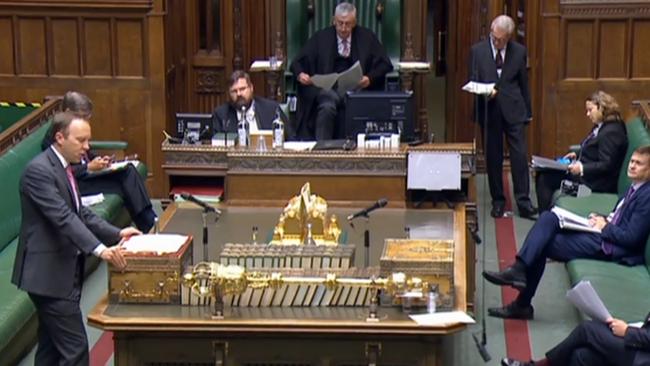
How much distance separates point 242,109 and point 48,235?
3319 millimetres

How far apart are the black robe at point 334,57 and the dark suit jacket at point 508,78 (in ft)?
3.23

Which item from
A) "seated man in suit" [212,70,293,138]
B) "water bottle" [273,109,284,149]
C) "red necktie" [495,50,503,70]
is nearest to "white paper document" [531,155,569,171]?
"red necktie" [495,50,503,70]

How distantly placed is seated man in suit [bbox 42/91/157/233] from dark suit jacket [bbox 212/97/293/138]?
67 centimetres

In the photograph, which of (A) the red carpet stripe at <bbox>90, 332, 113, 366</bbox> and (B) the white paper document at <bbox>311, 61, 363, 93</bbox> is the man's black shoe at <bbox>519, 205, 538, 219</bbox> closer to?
(B) the white paper document at <bbox>311, 61, 363, 93</bbox>

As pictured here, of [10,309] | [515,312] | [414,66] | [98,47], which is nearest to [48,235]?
[10,309]

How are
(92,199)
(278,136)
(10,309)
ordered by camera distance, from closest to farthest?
(10,309) < (278,136) < (92,199)

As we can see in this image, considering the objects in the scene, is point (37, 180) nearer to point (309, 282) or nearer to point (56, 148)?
point (56, 148)

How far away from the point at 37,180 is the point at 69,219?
0.75 feet

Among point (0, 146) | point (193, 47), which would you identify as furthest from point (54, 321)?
point (193, 47)

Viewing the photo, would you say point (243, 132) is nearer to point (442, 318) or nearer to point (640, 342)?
point (442, 318)

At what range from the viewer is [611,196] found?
373 inches

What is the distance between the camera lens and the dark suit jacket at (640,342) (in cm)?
615

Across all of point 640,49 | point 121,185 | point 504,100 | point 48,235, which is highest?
point 640,49

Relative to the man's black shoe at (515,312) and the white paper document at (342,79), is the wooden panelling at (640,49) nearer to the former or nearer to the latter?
the white paper document at (342,79)
